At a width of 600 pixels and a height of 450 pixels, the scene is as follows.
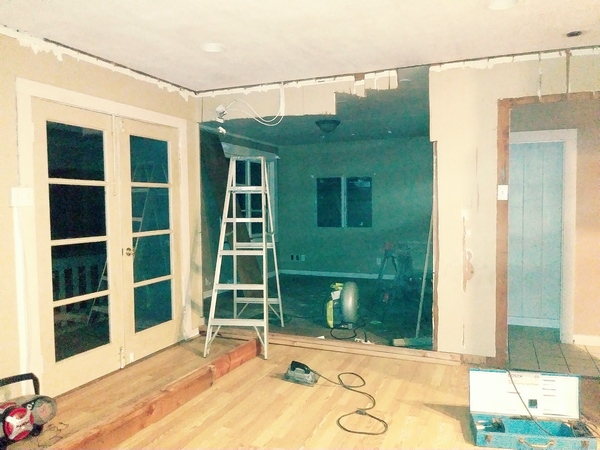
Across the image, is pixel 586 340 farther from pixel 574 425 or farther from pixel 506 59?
pixel 506 59

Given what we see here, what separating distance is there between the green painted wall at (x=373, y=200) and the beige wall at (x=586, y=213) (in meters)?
2.81

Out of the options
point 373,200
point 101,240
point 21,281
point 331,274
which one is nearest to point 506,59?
point 101,240

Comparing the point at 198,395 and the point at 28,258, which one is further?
the point at 198,395

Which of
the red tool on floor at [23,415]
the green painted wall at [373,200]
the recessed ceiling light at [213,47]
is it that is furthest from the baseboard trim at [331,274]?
the red tool on floor at [23,415]

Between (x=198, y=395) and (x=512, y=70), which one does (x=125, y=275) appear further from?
(x=512, y=70)

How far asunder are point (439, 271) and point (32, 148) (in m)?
3.10

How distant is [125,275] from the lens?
11.4 ft

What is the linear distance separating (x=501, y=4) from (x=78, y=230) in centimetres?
310

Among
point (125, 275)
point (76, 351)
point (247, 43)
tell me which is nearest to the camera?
point (247, 43)

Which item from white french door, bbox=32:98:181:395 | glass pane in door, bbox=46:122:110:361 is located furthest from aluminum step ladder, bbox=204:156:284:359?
glass pane in door, bbox=46:122:110:361

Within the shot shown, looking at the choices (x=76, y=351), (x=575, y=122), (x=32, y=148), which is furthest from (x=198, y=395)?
(x=575, y=122)

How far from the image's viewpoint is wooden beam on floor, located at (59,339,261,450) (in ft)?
7.57

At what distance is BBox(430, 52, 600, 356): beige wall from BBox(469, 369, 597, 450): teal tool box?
37.2 inches

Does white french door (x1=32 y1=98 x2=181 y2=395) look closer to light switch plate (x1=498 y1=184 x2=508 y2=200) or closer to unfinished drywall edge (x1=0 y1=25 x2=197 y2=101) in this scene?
unfinished drywall edge (x1=0 y1=25 x2=197 y2=101)
